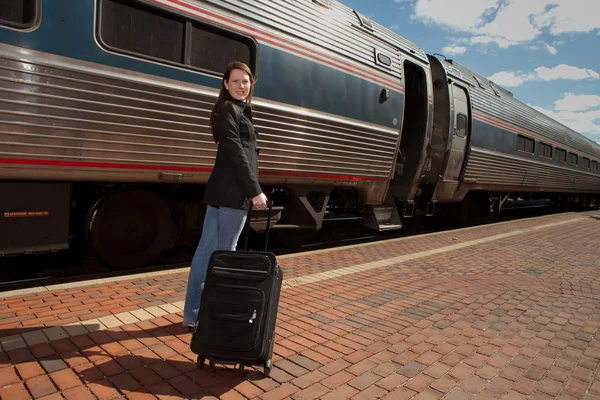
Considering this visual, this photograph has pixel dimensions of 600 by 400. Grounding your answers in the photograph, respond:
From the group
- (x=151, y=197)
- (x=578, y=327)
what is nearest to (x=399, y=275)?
(x=578, y=327)

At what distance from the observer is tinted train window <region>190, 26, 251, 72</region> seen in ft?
14.7

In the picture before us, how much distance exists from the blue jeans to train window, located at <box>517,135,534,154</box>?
1126 centimetres

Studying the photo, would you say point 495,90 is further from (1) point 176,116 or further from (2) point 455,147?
(1) point 176,116

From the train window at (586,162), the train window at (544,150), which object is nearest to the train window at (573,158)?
the train window at (586,162)

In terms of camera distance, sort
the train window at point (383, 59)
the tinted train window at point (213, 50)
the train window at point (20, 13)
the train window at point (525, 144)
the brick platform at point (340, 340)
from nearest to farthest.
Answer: the brick platform at point (340, 340), the train window at point (20, 13), the tinted train window at point (213, 50), the train window at point (383, 59), the train window at point (525, 144)

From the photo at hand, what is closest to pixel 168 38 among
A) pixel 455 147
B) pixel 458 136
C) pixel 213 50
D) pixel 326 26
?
pixel 213 50

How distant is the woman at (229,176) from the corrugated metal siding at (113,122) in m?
1.46

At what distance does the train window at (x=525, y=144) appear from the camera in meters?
12.1

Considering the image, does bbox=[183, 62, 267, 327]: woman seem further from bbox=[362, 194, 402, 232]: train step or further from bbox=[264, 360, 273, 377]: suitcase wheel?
bbox=[362, 194, 402, 232]: train step

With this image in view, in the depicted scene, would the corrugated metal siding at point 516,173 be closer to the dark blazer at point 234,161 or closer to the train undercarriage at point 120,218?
the train undercarriage at point 120,218

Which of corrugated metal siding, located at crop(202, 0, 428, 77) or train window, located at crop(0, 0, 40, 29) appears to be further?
corrugated metal siding, located at crop(202, 0, 428, 77)

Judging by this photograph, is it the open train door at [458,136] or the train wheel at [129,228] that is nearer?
the train wheel at [129,228]

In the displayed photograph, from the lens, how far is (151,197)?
4.73 meters

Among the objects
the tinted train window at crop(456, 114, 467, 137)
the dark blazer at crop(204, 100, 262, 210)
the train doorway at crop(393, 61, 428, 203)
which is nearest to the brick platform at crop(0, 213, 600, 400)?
the dark blazer at crop(204, 100, 262, 210)
